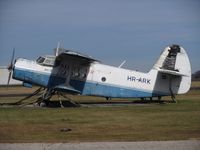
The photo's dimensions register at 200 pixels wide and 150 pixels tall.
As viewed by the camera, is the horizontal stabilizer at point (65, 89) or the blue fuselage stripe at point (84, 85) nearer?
the horizontal stabilizer at point (65, 89)

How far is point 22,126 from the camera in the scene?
14.6 metres

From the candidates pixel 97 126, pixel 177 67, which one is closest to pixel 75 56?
pixel 177 67

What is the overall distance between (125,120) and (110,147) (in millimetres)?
6319

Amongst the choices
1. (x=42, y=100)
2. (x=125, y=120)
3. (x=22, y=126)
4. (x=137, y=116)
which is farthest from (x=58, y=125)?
(x=42, y=100)

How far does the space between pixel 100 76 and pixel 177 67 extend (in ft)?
17.8

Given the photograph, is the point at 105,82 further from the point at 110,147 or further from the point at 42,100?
the point at 110,147

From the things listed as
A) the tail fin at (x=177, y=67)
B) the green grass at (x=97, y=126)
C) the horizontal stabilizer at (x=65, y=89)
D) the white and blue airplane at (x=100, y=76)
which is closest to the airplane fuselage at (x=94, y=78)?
the white and blue airplane at (x=100, y=76)

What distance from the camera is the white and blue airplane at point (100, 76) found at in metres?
24.5

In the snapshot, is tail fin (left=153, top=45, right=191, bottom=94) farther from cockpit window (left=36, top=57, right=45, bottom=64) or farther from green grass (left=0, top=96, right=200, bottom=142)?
green grass (left=0, top=96, right=200, bottom=142)

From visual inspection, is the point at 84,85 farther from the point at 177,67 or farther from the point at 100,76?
the point at 177,67

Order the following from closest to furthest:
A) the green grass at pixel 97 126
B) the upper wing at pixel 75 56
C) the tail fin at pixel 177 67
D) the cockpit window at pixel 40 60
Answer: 1. the green grass at pixel 97 126
2. the upper wing at pixel 75 56
3. the cockpit window at pixel 40 60
4. the tail fin at pixel 177 67

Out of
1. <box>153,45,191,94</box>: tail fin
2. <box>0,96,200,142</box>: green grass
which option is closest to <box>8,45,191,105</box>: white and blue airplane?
<box>153,45,191,94</box>: tail fin

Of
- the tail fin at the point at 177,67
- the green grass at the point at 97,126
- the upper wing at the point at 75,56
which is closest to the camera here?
the green grass at the point at 97,126

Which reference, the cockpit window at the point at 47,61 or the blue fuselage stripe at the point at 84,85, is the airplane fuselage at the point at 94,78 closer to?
the blue fuselage stripe at the point at 84,85
